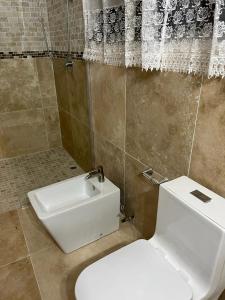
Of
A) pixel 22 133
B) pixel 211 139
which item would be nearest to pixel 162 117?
pixel 211 139

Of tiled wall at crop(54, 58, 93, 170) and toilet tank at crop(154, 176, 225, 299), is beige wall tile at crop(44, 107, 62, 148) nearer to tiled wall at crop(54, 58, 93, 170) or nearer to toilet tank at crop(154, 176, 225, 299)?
tiled wall at crop(54, 58, 93, 170)

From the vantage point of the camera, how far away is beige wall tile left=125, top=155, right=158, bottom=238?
1.41 metres

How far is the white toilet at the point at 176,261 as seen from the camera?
2.84 feet

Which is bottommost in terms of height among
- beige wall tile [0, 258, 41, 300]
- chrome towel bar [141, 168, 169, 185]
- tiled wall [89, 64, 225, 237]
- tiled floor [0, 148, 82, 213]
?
beige wall tile [0, 258, 41, 300]

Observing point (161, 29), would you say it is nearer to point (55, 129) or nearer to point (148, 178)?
point (148, 178)

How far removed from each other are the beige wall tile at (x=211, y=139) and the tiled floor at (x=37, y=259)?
0.89 m

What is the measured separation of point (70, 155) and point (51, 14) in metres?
1.47

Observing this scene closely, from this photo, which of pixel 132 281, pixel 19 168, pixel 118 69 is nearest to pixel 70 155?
pixel 19 168

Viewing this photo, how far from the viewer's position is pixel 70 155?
2.75m

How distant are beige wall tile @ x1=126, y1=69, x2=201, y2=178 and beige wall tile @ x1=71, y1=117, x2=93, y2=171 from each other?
754 mm

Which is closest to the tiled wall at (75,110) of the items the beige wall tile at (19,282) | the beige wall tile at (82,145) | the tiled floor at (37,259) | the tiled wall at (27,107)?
the beige wall tile at (82,145)

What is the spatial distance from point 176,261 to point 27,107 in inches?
87.9

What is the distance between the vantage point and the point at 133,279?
3.08 feet

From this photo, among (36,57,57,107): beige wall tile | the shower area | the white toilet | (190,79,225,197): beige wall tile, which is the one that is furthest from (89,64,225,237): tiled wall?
(36,57,57,107): beige wall tile
